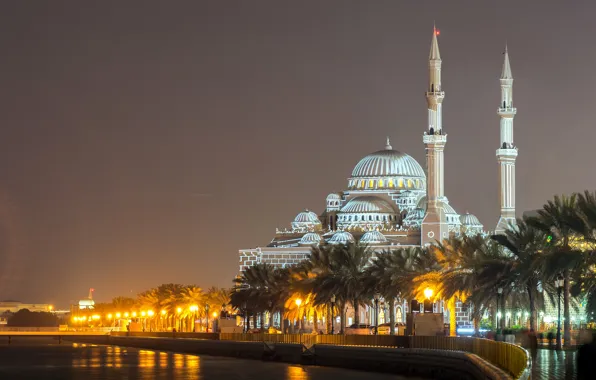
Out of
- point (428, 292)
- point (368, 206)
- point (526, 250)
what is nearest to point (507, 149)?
point (368, 206)

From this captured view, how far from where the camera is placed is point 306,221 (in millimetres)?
151125

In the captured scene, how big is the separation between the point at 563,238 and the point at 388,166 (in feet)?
345

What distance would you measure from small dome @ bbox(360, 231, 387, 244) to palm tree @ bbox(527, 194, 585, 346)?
7881 centimetres

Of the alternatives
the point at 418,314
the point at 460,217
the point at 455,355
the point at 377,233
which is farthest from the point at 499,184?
the point at 455,355

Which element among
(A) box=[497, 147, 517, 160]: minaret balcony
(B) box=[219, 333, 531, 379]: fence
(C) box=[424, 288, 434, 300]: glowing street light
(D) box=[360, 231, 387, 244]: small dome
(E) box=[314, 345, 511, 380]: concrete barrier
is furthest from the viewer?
(D) box=[360, 231, 387, 244]: small dome

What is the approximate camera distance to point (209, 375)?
5697cm

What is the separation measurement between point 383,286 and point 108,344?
48467mm

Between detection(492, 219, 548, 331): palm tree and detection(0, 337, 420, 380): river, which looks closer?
detection(492, 219, 548, 331): palm tree

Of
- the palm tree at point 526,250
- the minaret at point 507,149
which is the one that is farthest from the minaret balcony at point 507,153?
the palm tree at point 526,250

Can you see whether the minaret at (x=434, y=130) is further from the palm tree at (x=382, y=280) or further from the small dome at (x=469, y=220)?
the palm tree at (x=382, y=280)

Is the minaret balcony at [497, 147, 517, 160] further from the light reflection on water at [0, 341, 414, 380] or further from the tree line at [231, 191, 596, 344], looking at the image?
the light reflection on water at [0, 341, 414, 380]

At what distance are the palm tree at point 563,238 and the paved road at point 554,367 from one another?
8.22 m

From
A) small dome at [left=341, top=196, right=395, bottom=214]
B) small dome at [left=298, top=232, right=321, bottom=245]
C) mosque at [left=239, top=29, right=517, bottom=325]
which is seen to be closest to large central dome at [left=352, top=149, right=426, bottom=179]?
mosque at [left=239, top=29, right=517, bottom=325]

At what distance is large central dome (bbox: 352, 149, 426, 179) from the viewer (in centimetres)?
15612
